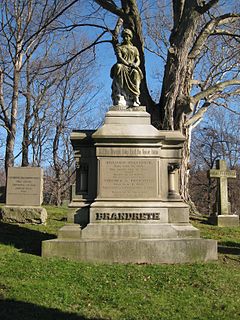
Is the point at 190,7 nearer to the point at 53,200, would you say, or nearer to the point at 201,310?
the point at 201,310

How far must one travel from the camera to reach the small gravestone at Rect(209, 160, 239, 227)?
1462cm

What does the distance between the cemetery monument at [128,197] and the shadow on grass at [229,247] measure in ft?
4.34

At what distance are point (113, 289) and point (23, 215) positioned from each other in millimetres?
6876

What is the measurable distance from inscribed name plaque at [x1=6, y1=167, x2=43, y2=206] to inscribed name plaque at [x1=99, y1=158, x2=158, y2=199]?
544cm

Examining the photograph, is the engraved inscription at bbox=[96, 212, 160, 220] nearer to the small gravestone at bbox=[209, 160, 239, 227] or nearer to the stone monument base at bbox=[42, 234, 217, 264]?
the stone monument base at bbox=[42, 234, 217, 264]

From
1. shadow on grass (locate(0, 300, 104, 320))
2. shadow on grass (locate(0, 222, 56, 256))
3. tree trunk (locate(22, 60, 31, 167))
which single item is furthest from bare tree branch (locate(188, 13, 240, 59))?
tree trunk (locate(22, 60, 31, 167))

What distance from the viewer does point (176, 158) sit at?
8250 millimetres

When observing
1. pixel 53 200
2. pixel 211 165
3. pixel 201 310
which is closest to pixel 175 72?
pixel 201 310

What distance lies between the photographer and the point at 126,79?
862 cm

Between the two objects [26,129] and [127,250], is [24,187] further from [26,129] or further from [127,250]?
[26,129]

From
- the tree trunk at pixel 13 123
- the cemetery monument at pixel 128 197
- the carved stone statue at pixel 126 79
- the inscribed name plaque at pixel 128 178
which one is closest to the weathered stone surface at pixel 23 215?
the cemetery monument at pixel 128 197

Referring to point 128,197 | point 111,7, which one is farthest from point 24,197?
point 111,7

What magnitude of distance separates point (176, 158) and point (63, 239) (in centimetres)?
290

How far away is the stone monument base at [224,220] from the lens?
47.5 feet
